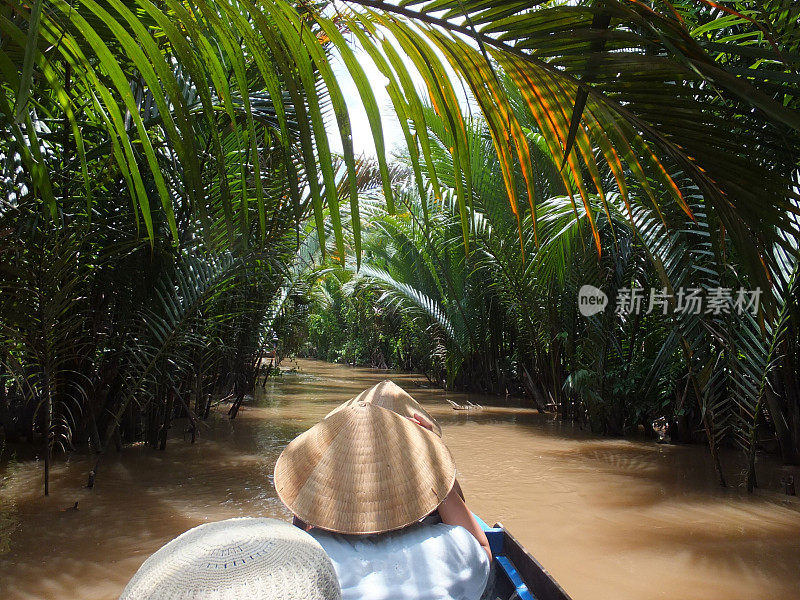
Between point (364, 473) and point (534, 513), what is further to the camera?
point (534, 513)

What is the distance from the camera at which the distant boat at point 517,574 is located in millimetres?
2057

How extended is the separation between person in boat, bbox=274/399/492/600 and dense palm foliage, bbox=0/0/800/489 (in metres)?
0.80

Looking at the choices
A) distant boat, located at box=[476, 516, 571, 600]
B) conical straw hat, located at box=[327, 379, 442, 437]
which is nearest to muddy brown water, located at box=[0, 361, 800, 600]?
distant boat, located at box=[476, 516, 571, 600]

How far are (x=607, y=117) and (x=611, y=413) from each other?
21.9ft

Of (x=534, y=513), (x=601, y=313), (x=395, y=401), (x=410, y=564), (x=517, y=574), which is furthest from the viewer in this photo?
(x=601, y=313)

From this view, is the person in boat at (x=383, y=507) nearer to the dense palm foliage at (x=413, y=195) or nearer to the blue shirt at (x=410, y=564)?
the blue shirt at (x=410, y=564)

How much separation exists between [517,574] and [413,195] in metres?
8.98

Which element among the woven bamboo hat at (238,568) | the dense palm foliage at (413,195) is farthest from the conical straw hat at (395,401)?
the woven bamboo hat at (238,568)

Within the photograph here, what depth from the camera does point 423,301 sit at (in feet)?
37.9

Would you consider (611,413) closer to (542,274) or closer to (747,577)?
(542,274)

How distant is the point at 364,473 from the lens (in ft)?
6.95

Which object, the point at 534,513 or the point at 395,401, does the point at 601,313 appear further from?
the point at 395,401

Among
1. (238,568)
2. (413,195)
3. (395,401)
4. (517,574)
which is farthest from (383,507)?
(413,195)

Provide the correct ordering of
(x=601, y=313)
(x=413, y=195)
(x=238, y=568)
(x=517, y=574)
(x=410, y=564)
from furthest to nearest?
1. (x=413, y=195)
2. (x=601, y=313)
3. (x=517, y=574)
4. (x=410, y=564)
5. (x=238, y=568)
